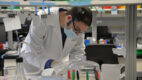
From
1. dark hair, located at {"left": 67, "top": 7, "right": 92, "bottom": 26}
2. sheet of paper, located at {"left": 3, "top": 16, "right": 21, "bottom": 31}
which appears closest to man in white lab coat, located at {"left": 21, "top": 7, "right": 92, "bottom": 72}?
dark hair, located at {"left": 67, "top": 7, "right": 92, "bottom": 26}

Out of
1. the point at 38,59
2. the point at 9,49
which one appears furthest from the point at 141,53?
the point at 9,49

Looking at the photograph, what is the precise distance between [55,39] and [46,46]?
0.38 ft

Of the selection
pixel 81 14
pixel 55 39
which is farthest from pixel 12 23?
pixel 55 39

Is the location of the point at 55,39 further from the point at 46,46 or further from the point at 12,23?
the point at 12,23

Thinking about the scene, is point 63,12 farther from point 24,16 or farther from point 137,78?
point 137,78

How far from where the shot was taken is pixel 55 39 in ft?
5.77

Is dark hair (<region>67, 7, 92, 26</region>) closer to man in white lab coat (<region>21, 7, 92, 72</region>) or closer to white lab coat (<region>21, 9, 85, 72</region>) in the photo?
man in white lab coat (<region>21, 7, 92, 72</region>)

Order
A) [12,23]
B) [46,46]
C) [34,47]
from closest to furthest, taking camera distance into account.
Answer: [12,23] → [34,47] → [46,46]

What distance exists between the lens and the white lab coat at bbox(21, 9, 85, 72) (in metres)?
1.62

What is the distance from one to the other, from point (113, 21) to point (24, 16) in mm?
4115

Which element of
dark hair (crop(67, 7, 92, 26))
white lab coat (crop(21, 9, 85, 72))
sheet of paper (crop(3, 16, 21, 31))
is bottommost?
white lab coat (crop(21, 9, 85, 72))

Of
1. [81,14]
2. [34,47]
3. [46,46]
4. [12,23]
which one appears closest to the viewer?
[12,23]

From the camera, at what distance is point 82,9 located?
4.35 feet

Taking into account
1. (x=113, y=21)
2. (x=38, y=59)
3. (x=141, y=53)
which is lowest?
(x=141, y=53)
